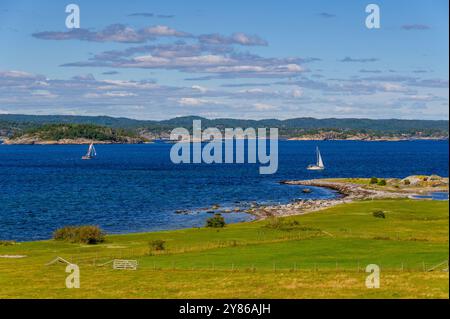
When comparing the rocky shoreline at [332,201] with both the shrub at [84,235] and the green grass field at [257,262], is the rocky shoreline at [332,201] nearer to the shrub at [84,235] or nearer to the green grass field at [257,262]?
the green grass field at [257,262]

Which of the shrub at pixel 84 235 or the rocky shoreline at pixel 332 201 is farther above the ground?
the shrub at pixel 84 235

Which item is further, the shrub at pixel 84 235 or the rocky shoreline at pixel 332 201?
the rocky shoreline at pixel 332 201

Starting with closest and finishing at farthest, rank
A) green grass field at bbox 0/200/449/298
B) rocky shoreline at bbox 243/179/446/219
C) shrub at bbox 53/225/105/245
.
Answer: green grass field at bbox 0/200/449/298 < shrub at bbox 53/225/105/245 < rocky shoreline at bbox 243/179/446/219

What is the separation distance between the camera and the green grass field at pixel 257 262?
4059 cm

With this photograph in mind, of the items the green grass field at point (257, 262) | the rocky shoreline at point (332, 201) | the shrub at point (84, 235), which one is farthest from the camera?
the rocky shoreline at point (332, 201)

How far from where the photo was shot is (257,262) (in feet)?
181

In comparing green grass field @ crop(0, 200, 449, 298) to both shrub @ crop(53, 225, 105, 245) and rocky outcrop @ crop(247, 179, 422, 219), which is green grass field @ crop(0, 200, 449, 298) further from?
rocky outcrop @ crop(247, 179, 422, 219)

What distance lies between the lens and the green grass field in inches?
1598

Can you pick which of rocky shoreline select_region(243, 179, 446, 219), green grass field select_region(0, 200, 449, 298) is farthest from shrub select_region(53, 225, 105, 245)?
rocky shoreline select_region(243, 179, 446, 219)

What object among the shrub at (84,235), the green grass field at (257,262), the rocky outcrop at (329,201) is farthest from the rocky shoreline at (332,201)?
the shrub at (84,235)

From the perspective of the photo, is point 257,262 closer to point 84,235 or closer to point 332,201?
point 84,235

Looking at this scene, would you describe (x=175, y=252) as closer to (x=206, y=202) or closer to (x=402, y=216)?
(x=402, y=216)

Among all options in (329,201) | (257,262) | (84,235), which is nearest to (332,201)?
(329,201)
